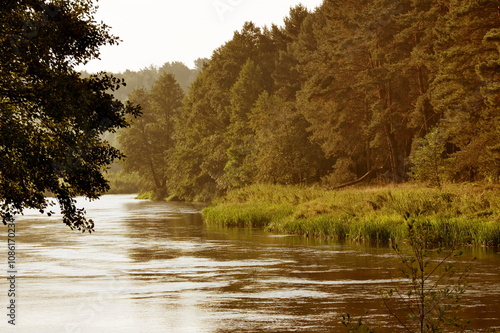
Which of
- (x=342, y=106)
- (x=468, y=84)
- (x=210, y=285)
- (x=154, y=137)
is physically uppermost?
(x=154, y=137)

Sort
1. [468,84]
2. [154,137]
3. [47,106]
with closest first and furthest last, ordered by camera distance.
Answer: [47,106]
[468,84]
[154,137]

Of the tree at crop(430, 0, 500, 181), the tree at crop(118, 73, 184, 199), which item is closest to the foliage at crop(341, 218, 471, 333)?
the tree at crop(430, 0, 500, 181)

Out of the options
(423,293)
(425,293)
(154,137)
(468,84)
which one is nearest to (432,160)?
(468,84)

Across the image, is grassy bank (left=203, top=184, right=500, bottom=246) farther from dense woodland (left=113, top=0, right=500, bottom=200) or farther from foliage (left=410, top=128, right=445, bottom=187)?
dense woodland (left=113, top=0, right=500, bottom=200)

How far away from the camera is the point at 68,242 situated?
34875 millimetres

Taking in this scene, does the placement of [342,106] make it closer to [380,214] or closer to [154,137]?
[380,214]

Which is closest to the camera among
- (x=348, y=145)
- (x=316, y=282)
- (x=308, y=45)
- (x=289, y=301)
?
(x=289, y=301)

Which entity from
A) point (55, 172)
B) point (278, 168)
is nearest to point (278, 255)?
point (55, 172)

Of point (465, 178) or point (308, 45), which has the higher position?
point (308, 45)

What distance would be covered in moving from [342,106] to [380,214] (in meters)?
28.7

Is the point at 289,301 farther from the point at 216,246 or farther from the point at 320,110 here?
the point at 320,110

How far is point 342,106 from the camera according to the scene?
62.0 m

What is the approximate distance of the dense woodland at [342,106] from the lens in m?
41.8

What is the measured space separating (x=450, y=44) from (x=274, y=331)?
34.9 m
